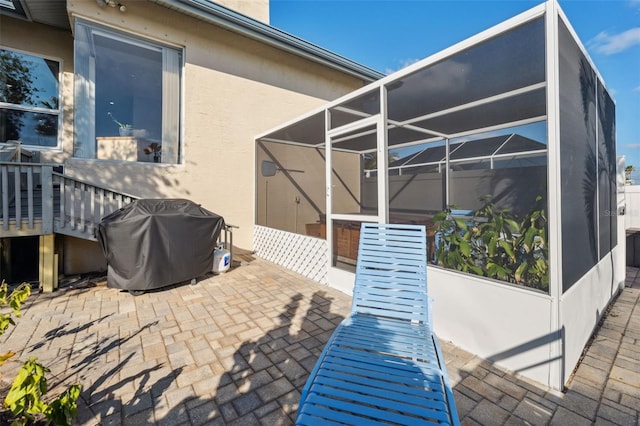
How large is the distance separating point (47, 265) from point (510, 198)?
247 inches

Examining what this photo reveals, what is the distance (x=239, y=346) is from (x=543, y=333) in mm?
2567

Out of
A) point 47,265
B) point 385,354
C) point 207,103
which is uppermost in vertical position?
point 207,103

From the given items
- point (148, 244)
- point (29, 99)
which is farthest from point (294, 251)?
point (29, 99)

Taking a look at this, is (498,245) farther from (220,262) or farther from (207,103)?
(207,103)

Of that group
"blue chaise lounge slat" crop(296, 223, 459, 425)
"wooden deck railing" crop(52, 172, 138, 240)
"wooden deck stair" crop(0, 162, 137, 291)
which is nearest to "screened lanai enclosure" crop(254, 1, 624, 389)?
"blue chaise lounge slat" crop(296, 223, 459, 425)

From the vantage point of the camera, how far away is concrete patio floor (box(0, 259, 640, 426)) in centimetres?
190

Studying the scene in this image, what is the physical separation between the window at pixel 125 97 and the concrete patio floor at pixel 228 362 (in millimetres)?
2865

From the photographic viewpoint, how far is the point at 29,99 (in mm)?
5320

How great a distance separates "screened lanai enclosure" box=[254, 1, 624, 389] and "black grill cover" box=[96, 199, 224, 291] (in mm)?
1860

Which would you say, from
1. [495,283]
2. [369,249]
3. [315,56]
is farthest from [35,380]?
[315,56]

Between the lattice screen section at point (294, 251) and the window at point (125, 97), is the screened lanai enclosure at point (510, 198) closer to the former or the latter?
the lattice screen section at point (294, 251)

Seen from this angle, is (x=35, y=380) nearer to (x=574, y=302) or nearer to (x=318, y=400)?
(x=318, y=400)

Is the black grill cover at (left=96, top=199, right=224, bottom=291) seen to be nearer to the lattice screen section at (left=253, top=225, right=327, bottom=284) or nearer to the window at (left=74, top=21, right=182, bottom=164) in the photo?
the lattice screen section at (left=253, top=225, right=327, bottom=284)

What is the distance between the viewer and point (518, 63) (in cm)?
293
